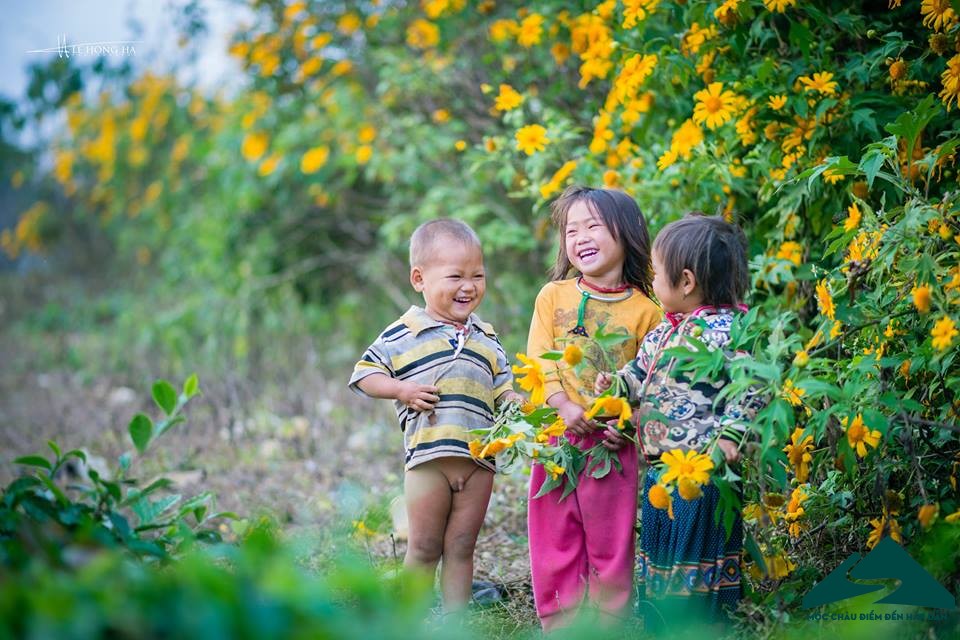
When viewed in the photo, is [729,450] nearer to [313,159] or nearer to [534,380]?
[534,380]

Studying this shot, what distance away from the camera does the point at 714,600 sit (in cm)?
228

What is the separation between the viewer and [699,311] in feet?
7.52

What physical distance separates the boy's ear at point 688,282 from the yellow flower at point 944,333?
0.56 meters

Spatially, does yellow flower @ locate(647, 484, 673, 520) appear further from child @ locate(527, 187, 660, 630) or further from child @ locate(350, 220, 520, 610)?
child @ locate(350, 220, 520, 610)

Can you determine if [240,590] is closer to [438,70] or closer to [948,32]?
[948,32]

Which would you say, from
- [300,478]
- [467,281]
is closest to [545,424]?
[467,281]

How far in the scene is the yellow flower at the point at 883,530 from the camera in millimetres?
2088

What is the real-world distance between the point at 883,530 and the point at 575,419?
750 millimetres

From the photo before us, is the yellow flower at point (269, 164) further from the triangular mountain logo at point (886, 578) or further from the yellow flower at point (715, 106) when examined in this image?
the triangular mountain logo at point (886, 578)

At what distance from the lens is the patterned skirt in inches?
89.7

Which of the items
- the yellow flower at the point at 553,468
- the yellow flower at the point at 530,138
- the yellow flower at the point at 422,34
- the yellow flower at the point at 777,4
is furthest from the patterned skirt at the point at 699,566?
the yellow flower at the point at 422,34

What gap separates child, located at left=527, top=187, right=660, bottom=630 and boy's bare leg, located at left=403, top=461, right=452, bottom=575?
0.24 metres

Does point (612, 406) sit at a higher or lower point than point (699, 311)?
lower

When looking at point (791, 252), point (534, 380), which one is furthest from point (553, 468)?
point (791, 252)
